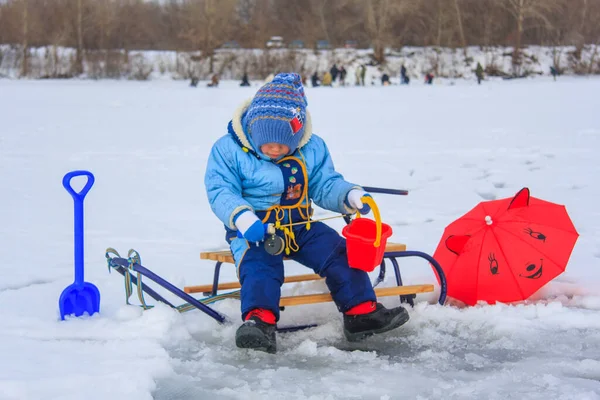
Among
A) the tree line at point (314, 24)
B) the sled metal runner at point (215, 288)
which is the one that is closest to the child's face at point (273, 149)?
the sled metal runner at point (215, 288)

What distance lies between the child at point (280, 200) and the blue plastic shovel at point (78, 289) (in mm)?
593

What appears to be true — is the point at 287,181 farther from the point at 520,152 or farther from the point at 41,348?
the point at 520,152

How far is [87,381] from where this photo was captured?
2488 mm

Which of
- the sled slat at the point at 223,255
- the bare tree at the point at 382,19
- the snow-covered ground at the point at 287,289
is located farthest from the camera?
the bare tree at the point at 382,19

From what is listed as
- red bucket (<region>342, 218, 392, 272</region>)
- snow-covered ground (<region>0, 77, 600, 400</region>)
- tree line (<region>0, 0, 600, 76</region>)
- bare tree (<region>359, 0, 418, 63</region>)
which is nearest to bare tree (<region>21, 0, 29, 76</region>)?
tree line (<region>0, 0, 600, 76</region>)

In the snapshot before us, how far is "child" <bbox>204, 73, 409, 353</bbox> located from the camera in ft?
9.91

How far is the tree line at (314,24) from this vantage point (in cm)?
3869

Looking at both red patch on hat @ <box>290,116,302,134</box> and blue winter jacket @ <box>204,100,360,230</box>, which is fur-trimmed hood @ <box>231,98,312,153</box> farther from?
red patch on hat @ <box>290,116,302,134</box>

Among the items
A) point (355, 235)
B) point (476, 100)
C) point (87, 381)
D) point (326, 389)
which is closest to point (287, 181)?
point (355, 235)

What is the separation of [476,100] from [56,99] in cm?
1120

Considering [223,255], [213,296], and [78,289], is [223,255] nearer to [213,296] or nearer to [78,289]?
[213,296]

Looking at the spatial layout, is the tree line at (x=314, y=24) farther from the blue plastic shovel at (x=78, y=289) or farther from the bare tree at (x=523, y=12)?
the blue plastic shovel at (x=78, y=289)

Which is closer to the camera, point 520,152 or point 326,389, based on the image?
point 326,389

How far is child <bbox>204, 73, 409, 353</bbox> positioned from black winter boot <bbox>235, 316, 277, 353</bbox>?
0.04 meters
